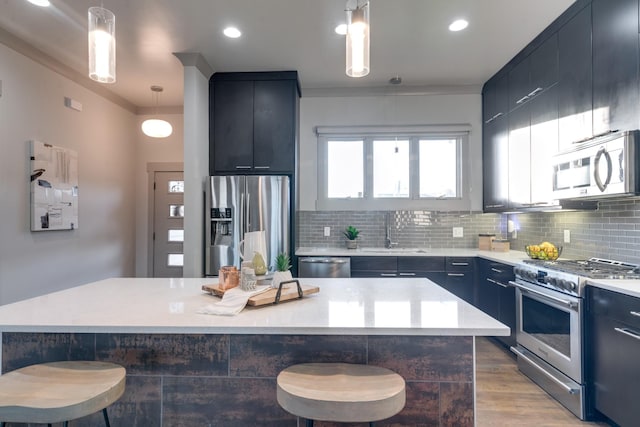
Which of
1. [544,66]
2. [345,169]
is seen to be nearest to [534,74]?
[544,66]

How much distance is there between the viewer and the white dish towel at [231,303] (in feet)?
4.60

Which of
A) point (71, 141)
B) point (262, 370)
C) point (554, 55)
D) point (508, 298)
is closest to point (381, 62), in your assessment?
point (554, 55)

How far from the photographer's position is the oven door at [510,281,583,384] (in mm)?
2143

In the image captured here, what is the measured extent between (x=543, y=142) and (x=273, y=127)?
2.58m

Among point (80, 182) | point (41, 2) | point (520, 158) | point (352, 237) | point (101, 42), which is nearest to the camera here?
point (101, 42)

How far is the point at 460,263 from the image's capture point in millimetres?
3604

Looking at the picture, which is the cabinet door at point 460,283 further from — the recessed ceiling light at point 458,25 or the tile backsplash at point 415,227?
the recessed ceiling light at point 458,25

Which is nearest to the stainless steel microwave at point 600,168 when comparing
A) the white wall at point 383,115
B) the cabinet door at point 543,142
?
the cabinet door at point 543,142

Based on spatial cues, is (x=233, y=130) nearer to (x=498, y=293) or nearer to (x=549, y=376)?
(x=498, y=293)

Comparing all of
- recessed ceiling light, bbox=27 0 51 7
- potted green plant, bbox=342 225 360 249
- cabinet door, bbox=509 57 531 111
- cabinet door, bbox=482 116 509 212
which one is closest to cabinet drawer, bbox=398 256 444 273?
potted green plant, bbox=342 225 360 249

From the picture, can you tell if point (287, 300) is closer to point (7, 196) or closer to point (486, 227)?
point (7, 196)

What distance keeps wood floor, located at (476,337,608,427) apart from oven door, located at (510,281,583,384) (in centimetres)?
25

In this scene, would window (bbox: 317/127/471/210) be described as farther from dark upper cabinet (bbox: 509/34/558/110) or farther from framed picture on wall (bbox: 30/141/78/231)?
framed picture on wall (bbox: 30/141/78/231)

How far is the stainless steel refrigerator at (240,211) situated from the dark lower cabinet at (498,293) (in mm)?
2021
